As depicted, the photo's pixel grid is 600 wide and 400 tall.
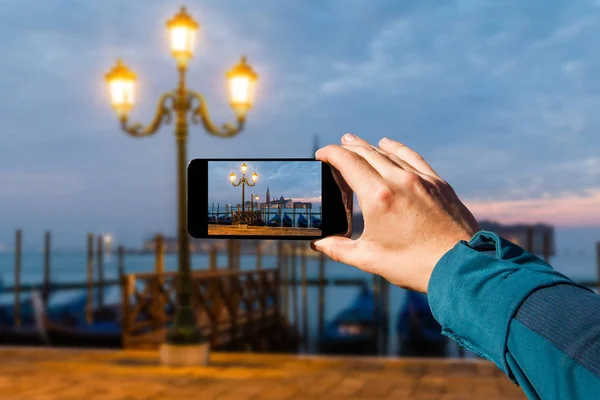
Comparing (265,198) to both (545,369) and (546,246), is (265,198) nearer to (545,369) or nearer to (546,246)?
(545,369)

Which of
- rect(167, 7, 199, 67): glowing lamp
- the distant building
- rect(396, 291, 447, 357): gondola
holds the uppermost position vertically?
rect(167, 7, 199, 67): glowing lamp

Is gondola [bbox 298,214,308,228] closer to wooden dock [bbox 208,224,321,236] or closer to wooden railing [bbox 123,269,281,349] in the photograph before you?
wooden dock [bbox 208,224,321,236]

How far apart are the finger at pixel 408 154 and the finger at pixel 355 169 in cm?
7

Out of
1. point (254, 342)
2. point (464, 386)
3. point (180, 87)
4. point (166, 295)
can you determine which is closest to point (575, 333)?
point (464, 386)

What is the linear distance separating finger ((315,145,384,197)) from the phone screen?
0.20 meters

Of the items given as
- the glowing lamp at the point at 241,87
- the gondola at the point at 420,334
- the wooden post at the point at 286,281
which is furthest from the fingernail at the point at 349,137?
the wooden post at the point at 286,281

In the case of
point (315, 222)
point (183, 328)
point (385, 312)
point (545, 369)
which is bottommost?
point (385, 312)

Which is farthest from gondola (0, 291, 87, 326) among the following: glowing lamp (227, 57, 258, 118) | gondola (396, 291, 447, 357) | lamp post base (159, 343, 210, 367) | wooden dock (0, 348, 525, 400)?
glowing lamp (227, 57, 258, 118)

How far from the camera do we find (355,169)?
68 cm

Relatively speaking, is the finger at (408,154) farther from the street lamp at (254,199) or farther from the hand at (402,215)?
the street lamp at (254,199)

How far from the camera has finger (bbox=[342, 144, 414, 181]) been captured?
0.65 m

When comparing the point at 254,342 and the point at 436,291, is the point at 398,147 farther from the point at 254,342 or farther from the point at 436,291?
the point at 254,342

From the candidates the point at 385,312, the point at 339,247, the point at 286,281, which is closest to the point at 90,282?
the point at 286,281

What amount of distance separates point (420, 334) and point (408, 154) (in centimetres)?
1833
